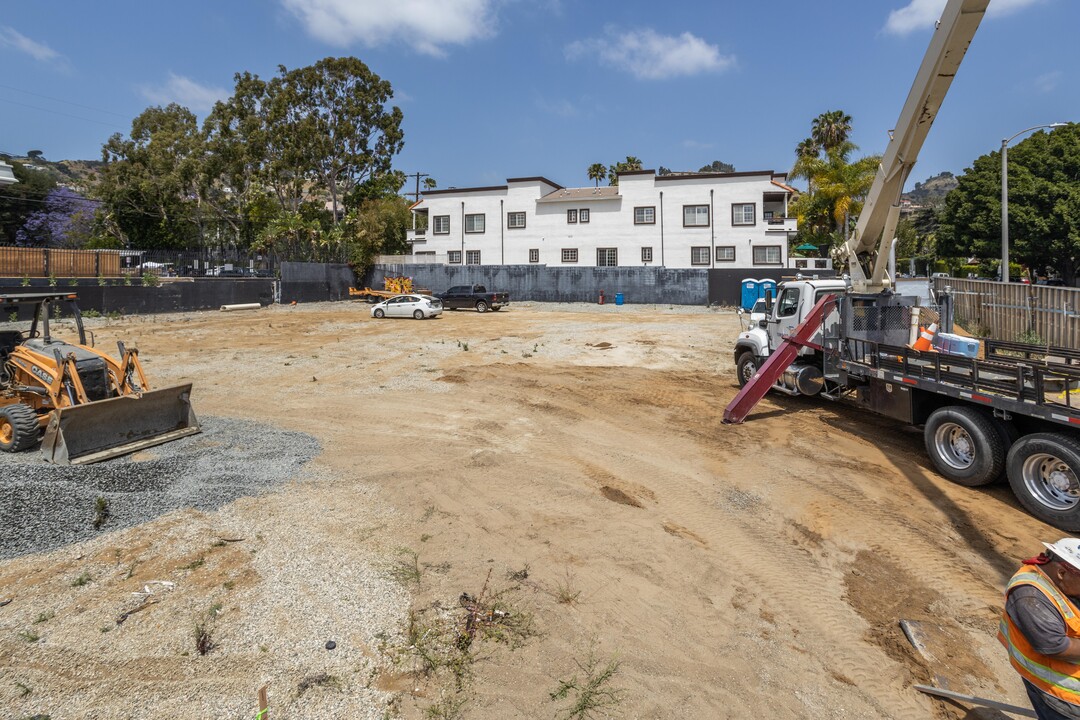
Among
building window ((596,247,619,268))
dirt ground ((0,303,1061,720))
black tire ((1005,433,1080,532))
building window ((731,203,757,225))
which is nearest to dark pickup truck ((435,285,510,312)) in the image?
building window ((596,247,619,268))

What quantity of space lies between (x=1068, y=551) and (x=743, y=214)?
44854mm

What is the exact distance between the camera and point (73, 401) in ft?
28.3

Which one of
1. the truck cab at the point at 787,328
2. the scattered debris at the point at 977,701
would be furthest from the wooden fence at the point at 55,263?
the scattered debris at the point at 977,701

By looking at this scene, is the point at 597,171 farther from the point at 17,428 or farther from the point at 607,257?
the point at 17,428

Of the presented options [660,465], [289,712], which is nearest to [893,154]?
[660,465]

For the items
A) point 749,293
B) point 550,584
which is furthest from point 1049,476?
point 749,293

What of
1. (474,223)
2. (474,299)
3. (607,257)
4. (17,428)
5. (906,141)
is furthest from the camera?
(474,223)

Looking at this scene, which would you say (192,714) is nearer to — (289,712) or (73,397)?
(289,712)

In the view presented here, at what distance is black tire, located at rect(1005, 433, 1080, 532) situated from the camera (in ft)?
21.9

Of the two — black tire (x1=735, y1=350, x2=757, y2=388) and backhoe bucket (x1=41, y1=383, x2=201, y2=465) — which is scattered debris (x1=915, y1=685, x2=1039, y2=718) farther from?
backhoe bucket (x1=41, y1=383, x2=201, y2=465)

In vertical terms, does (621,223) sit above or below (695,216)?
below

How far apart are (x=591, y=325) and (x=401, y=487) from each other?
20375 mm

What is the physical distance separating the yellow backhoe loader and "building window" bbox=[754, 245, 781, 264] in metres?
41.7

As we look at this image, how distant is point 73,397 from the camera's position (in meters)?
8.70
